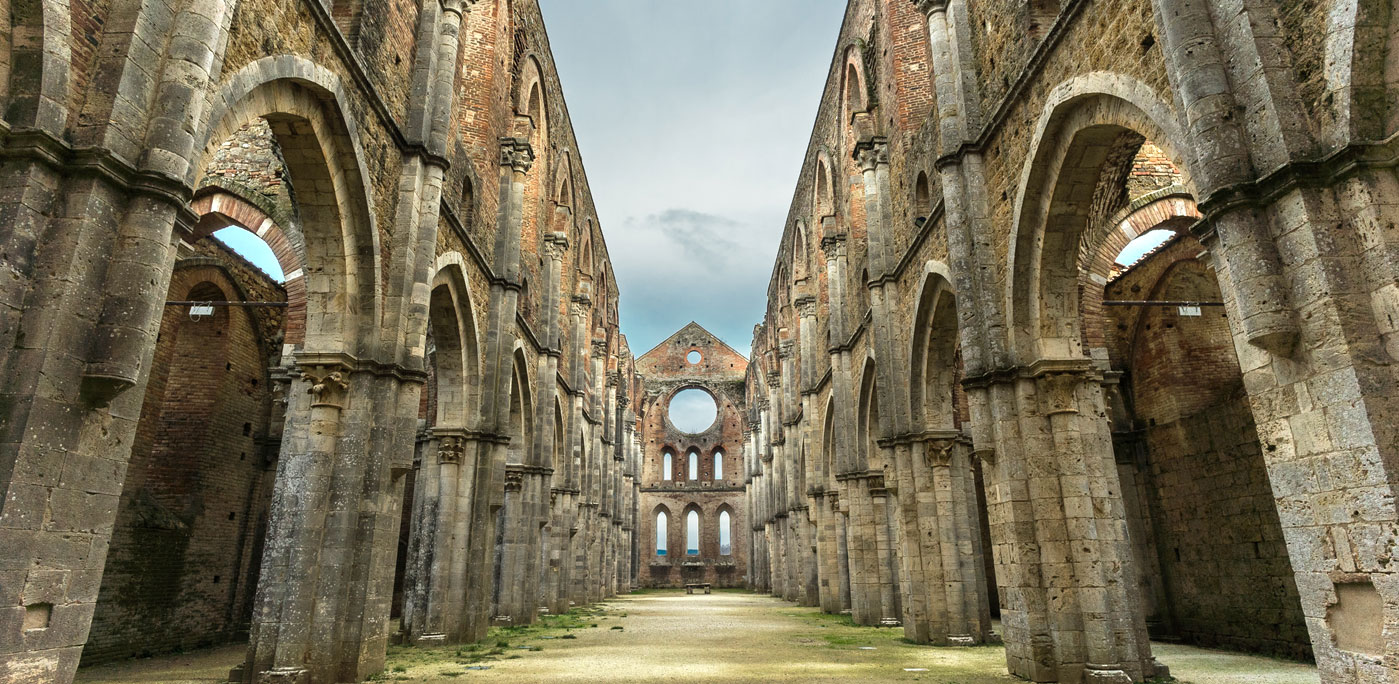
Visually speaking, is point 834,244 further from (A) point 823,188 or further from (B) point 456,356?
(B) point 456,356

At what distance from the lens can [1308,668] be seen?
1042 cm

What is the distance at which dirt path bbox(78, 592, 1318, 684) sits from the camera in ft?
30.7

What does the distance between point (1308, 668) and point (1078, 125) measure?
8470 millimetres

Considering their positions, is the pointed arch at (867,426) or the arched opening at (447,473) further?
the pointed arch at (867,426)

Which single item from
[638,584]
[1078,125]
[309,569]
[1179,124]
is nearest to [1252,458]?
[1078,125]

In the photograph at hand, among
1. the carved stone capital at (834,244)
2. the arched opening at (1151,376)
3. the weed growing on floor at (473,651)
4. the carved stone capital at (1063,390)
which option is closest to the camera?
the arched opening at (1151,376)

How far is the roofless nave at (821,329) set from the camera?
15.1 ft

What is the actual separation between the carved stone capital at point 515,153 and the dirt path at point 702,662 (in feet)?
33.0

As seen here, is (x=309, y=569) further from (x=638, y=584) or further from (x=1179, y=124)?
(x=638, y=584)

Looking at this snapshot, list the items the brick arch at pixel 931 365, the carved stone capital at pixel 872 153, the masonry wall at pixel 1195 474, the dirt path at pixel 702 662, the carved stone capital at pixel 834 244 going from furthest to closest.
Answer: the carved stone capital at pixel 834 244 < the carved stone capital at pixel 872 153 < the brick arch at pixel 931 365 < the masonry wall at pixel 1195 474 < the dirt path at pixel 702 662

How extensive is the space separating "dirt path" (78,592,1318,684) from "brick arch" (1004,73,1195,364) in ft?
14.3

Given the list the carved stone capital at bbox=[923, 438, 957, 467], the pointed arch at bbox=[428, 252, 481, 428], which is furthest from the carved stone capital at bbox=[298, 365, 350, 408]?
the carved stone capital at bbox=[923, 438, 957, 467]

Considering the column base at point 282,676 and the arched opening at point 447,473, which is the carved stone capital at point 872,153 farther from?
the column base at point 282,676

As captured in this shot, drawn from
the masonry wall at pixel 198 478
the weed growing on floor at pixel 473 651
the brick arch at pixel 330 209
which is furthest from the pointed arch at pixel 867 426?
the masonry wall at pixel 198 478
